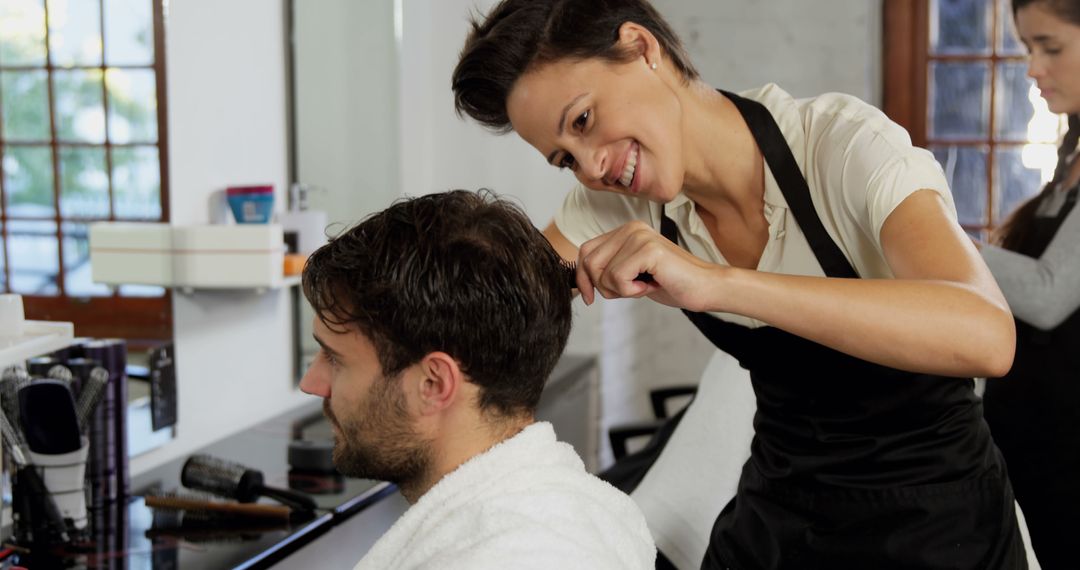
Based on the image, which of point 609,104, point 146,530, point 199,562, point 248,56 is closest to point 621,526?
point 609,104

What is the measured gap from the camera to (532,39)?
4.51 ft

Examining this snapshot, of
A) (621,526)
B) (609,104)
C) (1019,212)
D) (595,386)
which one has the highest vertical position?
(609,104)

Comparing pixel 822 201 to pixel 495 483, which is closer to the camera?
pixel 495 483

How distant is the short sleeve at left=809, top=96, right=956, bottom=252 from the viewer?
3.97 feet

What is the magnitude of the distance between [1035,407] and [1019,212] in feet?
1.46

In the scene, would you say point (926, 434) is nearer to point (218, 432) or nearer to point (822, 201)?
point (822, 201)

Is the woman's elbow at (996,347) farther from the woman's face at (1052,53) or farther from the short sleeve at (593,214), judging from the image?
the woman's face at (1052,53)

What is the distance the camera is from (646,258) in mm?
1122

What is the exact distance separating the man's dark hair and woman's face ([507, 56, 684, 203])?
203 mm

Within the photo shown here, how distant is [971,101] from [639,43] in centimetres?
309

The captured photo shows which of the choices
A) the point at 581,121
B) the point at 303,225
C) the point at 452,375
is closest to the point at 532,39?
the point at 581,121

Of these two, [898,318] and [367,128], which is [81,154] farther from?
[898,318]

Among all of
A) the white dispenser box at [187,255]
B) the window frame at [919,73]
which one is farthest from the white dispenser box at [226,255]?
the window frame at [919,73]

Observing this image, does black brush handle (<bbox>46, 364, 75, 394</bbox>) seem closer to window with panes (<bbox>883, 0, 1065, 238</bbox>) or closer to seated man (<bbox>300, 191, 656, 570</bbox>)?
seated man (<bbox>300, 191, 656, 570</bbox>)
